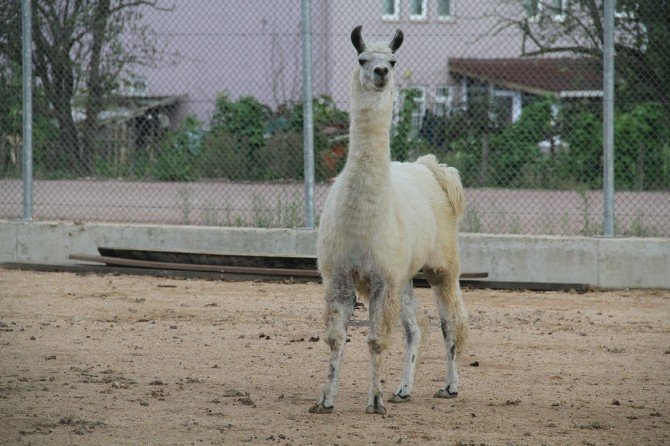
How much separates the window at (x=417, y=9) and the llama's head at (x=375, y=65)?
21.1 ft

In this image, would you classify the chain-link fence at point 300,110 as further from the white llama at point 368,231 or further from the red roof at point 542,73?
the white llama at point 368,231

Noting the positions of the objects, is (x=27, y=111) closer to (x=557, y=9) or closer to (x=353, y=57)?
(x=353, y=57)

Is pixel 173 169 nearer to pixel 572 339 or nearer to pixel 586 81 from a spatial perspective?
pixel 586 81

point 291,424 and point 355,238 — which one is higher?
point 355,238

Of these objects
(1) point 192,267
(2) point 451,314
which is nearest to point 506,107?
(1) point 192,267

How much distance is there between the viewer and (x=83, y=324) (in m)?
9.48

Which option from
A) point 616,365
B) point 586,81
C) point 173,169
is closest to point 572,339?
point 616,365

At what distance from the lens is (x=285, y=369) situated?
788 cm

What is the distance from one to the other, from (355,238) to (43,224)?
7.23 meters

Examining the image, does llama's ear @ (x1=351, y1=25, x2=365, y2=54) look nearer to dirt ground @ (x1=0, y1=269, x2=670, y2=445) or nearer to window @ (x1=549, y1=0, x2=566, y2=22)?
dirt ground @ (x1=0, y1=269, x2=670, y2=445)

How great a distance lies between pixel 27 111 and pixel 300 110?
310 cm

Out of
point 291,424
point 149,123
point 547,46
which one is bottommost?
point 291,424

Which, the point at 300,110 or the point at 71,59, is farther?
the point at 71,59

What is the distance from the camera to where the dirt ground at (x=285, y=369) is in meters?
6.11
